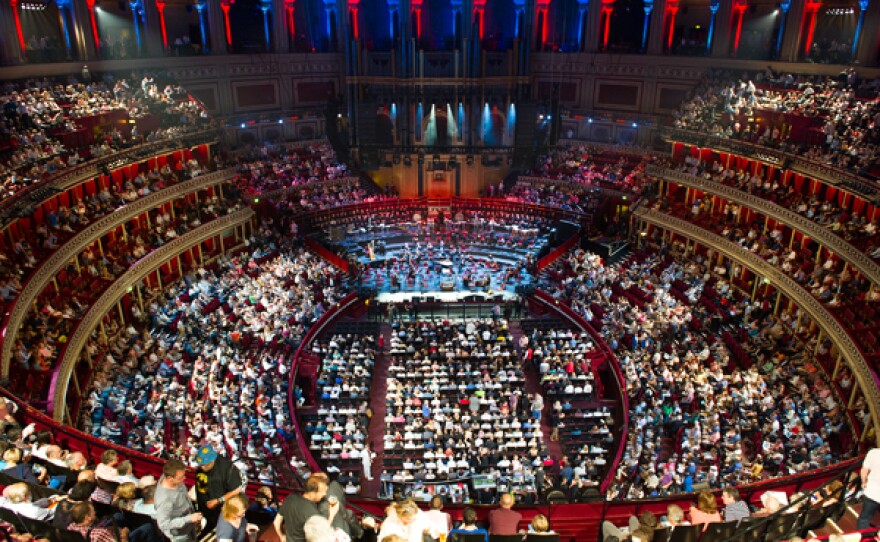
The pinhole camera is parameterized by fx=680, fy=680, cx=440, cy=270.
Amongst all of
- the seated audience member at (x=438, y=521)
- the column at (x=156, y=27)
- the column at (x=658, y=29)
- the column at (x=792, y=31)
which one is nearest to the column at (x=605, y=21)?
the column at (x=658, y=29)

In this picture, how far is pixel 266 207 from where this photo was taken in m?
39.9

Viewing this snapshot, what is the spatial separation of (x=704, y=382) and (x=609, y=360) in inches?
158

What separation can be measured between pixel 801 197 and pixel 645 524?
26.1 meters

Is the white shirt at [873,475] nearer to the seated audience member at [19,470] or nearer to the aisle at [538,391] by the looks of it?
the seated audience member at [19,470]

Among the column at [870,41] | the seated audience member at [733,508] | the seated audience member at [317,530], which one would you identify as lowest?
the seated audience member at [733,508]

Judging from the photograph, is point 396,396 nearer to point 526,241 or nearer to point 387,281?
point 387,281

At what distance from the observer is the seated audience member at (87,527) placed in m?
7.93

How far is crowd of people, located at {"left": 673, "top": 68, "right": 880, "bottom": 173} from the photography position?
29094mm

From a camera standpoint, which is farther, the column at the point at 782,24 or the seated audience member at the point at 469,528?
the column at the point at 782,24

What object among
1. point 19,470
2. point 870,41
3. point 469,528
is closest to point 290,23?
point 870,41

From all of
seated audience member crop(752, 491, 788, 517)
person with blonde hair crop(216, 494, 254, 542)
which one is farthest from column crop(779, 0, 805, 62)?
person with blonde hair crop(216, 494, 254, 542)

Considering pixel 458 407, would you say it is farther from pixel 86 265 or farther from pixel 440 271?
pixel 86 265

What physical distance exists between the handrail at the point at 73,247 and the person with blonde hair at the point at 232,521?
12.3m

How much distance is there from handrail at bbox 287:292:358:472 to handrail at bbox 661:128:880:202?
775 inches
